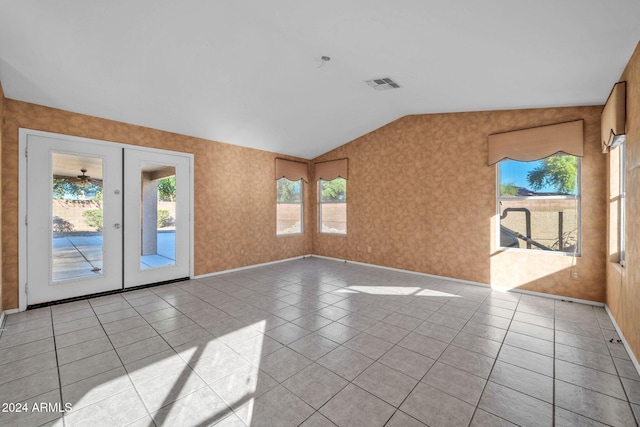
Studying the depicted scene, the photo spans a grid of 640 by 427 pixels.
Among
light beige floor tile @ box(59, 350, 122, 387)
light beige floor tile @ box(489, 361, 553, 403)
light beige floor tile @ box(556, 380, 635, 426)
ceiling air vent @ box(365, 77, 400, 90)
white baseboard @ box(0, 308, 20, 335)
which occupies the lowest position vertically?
light beige floor tile @ box(556, 380, 635, 426)

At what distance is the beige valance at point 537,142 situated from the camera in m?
3.65

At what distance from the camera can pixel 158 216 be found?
176 inches

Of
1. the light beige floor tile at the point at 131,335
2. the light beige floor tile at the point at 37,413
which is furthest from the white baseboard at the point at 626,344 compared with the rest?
the light beige floor tile at the point at 131,335

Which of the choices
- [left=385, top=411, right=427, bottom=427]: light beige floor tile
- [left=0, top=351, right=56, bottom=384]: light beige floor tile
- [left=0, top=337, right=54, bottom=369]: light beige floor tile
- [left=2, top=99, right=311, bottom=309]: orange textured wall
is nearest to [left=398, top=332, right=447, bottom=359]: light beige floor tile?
[left=385, top=411, right=427, bottom=427]: light beige floor tile

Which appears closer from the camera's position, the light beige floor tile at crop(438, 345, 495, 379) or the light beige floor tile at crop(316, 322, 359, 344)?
the light beige floor tile at crop(438, 345, 495, 379)

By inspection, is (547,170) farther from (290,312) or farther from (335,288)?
(290,312)

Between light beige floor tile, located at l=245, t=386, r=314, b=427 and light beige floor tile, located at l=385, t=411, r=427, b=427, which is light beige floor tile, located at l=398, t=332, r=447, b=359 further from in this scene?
light beige floor tile, located at l=245, t=386, r=314, b=427

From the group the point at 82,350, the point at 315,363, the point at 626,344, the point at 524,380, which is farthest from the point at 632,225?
the point at 82,350

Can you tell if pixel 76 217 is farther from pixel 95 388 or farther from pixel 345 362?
pixel 345 362

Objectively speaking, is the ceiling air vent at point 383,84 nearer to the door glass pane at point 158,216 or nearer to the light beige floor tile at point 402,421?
the door glass pane at point 158,216

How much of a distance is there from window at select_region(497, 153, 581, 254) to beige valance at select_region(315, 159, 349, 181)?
297cm

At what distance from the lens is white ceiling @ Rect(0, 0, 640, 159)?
2.27 m

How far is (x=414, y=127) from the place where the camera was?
17.0 ft

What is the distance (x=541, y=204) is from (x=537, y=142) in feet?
2.89
